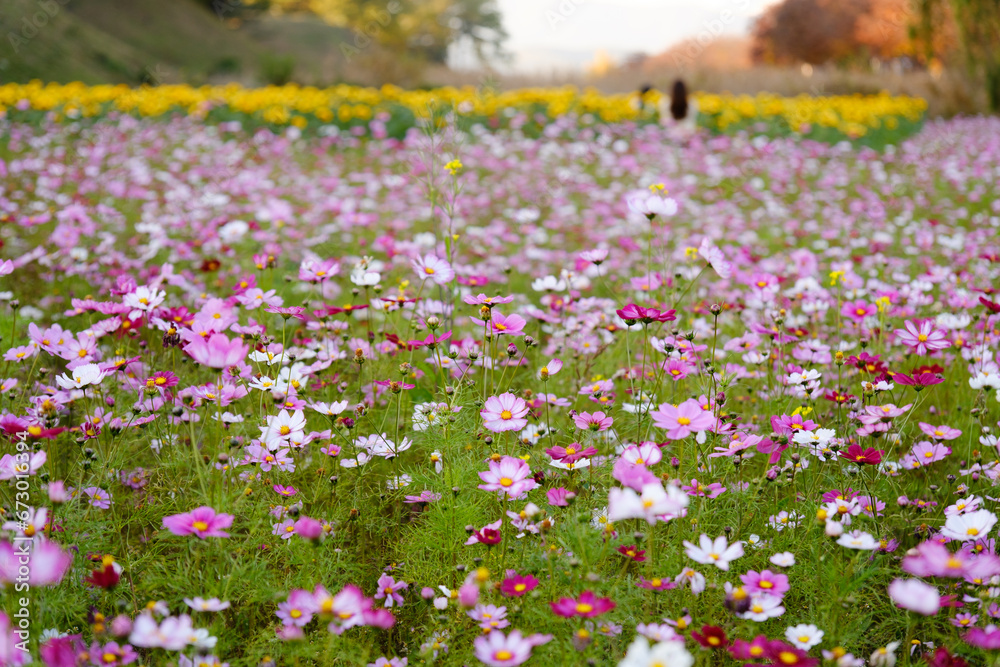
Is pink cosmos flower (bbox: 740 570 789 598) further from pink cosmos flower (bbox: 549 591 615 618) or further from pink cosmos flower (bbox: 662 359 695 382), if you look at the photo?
pink cosmos flower (bbox: 662 359 695 382)

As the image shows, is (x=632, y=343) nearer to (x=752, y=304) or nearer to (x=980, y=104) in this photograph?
(x=752, y=304)

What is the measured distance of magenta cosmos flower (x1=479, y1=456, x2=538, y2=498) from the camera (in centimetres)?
123

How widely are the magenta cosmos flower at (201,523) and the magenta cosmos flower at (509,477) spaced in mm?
441

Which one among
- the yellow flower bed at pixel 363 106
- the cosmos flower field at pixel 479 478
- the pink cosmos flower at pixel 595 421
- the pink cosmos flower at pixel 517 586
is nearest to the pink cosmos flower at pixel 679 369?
the cosmos flower field at pixel 479 478

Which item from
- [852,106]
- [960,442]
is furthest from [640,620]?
[852,106]

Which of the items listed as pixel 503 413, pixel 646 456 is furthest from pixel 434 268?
pixel 646 456

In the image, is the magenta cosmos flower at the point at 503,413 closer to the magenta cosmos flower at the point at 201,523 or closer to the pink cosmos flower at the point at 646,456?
the pink cosmos flower at the point at 646,456

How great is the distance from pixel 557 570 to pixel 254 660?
1.83 feet

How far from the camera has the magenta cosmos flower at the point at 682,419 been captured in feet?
4.16

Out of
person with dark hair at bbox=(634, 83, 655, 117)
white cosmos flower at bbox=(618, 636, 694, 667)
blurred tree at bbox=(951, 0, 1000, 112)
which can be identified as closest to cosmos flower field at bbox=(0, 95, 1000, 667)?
white cosmos flower at bbox=(618, 636, 694, 667)

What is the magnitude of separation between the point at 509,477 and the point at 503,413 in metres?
0.18

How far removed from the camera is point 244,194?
4875 mm

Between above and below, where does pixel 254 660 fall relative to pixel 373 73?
below

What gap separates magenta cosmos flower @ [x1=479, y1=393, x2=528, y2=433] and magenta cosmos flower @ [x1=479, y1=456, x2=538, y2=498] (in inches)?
3.9
